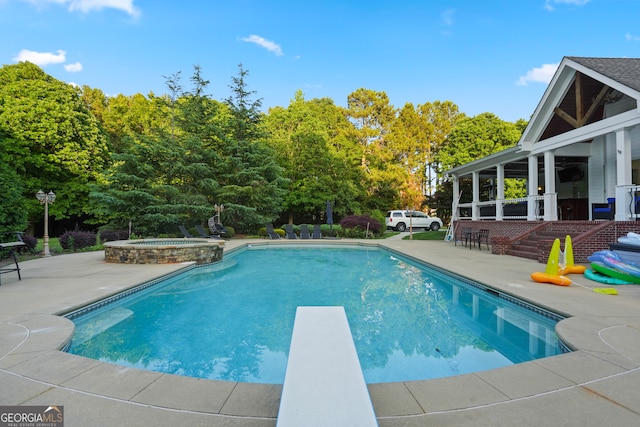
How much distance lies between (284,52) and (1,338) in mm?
18914

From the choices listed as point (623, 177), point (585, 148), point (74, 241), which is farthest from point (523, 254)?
point (74, 241)

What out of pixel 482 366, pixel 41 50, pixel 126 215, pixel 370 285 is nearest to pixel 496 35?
pixel 370 285

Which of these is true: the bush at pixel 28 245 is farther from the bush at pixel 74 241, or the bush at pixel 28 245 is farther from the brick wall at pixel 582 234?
the brick wall at pixel 582 234

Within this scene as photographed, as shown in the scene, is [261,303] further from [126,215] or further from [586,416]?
[126,215]

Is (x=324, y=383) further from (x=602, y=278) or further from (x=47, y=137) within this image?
(x=47, y=137)

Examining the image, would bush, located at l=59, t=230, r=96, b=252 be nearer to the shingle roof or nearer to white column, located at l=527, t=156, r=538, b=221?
white column, located at l=527, t=156, r=538, b=221

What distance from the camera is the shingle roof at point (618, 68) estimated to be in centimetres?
868

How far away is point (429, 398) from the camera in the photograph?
7.32 ft

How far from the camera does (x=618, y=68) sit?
9.88 metres

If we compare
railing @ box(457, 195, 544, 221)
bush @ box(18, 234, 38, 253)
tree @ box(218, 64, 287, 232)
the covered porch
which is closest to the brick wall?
Answer: the covered porch

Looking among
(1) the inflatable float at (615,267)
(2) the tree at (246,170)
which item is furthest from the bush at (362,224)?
(1) the inflatable float at (615,267)

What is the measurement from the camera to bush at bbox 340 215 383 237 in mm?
18906

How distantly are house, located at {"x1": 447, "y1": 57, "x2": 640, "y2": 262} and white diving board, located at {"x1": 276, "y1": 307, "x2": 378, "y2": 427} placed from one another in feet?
31.9

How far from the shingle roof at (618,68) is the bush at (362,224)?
11465 mm
